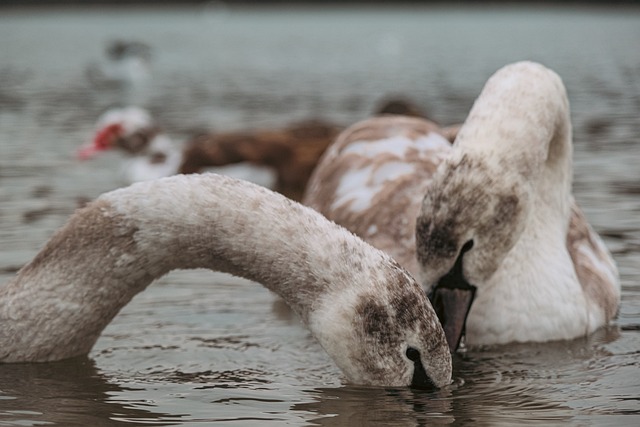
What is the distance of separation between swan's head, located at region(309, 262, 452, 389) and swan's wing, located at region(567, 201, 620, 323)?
2.17 meters

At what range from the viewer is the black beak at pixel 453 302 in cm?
684

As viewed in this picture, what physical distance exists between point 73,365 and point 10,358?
309 mm

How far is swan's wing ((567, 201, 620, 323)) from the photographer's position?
782cm

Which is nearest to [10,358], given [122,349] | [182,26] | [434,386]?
[122,349]

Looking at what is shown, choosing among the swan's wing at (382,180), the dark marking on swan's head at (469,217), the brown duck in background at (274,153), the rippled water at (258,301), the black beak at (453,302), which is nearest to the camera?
the rippled water at (258,301)

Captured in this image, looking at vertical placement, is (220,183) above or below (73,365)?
→ above

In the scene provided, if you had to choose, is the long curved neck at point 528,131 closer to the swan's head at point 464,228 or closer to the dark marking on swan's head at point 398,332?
the swan's head at point 464,228

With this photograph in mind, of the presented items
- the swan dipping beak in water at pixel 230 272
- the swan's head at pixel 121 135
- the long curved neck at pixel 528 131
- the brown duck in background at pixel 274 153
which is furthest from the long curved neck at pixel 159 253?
the swan's head at pixel 121 135

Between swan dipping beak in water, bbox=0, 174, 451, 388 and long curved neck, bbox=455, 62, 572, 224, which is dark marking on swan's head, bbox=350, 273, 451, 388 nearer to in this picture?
swan dipping beak in water, bbox=0, 174, 451, 388

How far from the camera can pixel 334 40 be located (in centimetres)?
5500

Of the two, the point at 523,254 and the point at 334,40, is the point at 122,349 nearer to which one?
the point at 523,254

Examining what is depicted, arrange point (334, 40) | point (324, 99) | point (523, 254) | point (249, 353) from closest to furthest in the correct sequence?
1. point (249, 353)
2. point (523, 254)
3. point (324, 99)
4. point (334, 40)

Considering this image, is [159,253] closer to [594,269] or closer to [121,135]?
[594,269]

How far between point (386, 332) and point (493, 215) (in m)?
1.31
